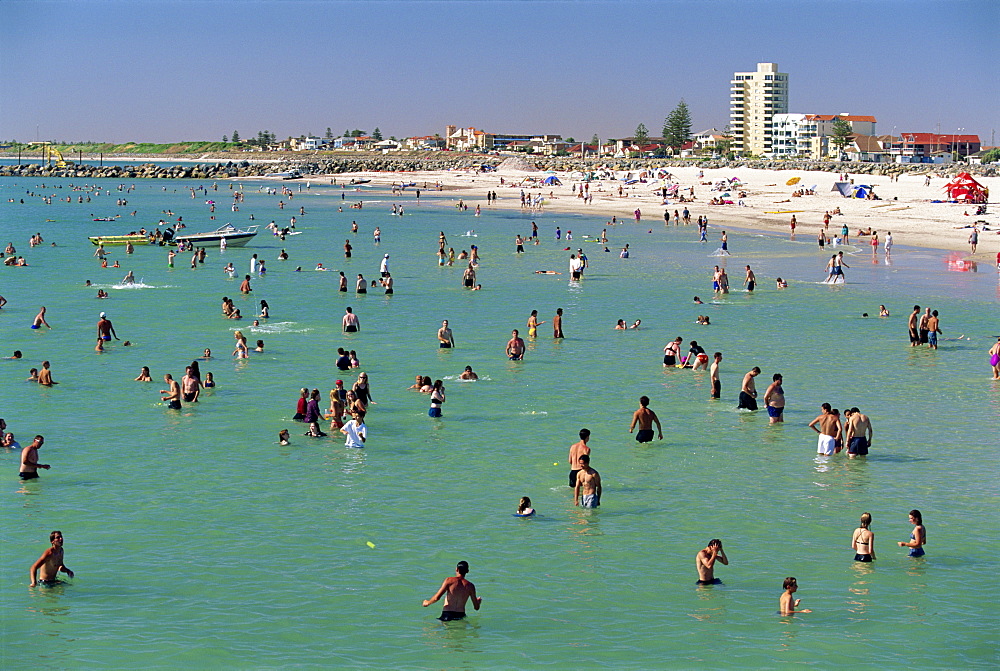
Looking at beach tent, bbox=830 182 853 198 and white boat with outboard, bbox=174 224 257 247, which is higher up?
beach tent, bbox=830 182 853 198

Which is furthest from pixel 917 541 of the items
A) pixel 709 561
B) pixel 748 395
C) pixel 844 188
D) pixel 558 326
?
pixel 844 188

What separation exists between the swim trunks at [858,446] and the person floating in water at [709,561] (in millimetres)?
7624

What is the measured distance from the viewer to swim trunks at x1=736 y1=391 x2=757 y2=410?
27.6 m

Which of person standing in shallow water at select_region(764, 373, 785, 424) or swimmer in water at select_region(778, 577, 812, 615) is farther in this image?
person standing in shallow water at select_region(764, 373, 785, 424)

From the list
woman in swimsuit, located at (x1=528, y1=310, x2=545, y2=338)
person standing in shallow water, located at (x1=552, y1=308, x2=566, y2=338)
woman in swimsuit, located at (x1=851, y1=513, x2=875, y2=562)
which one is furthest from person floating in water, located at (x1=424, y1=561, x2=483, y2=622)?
person standing in shallow water, located at (x1=552, y1=308, x2=566, y2=338)

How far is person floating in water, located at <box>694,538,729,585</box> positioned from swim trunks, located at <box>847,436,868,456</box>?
25.0 feet

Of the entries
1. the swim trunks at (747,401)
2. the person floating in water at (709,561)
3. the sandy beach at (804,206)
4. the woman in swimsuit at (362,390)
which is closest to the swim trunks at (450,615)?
the person floating in water at (709,561)

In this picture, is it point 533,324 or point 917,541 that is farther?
point 533,324

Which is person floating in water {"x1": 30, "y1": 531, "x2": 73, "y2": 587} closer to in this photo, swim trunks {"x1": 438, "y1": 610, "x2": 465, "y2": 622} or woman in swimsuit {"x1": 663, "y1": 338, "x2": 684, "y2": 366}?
swim trunks {"x1": 438, "y1": 610, "x2": 465, "y2": 622}

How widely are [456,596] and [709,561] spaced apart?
413 centimetres

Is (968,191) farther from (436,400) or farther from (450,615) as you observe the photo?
(450,615)

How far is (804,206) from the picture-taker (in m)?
96.9

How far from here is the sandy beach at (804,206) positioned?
73062 mm

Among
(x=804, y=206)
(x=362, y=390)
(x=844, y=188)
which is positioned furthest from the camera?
(x=844, y=188)
